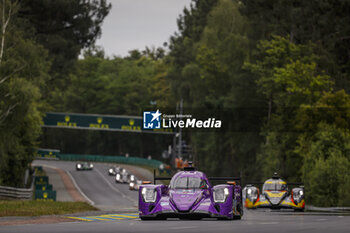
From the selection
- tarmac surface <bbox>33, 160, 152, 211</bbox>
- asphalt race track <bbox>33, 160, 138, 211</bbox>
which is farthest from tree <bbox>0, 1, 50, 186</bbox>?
asphalt race track <bbox>33, 160, 138, 211</bbox>

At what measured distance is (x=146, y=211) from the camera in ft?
76.5

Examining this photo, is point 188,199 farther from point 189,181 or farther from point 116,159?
point 116,159

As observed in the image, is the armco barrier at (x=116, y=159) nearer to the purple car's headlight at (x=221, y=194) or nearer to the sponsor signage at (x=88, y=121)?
the sponsor signage at (x=88, y=121)

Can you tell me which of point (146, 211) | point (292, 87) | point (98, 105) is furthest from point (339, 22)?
point (98, 105)

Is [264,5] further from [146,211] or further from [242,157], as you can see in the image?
[146,211]

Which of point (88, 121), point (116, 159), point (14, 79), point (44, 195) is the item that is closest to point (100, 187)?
point (88, 121)

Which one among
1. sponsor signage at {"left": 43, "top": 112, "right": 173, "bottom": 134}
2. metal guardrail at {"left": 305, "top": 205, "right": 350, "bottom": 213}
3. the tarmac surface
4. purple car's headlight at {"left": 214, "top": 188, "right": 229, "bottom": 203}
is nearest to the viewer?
purple car's headlight at {"left": 214, "top": 188, "right": 229, "bottom": 203}

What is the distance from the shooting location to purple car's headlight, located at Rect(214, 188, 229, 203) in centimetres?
2305

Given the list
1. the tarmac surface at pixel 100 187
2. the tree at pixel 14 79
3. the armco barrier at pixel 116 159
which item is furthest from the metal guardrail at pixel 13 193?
the armco barrier at pixel 116 159

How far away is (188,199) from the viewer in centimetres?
2264

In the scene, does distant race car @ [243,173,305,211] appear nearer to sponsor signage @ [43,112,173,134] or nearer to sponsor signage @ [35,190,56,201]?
sponsor signage @ [35,190,56,201]

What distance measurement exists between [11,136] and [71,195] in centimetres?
2231

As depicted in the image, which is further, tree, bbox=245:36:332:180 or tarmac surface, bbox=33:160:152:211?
tarmac surface, bbox=33:160:152:211

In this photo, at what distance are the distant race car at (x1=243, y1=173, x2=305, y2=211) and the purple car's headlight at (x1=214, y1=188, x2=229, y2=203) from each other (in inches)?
456
